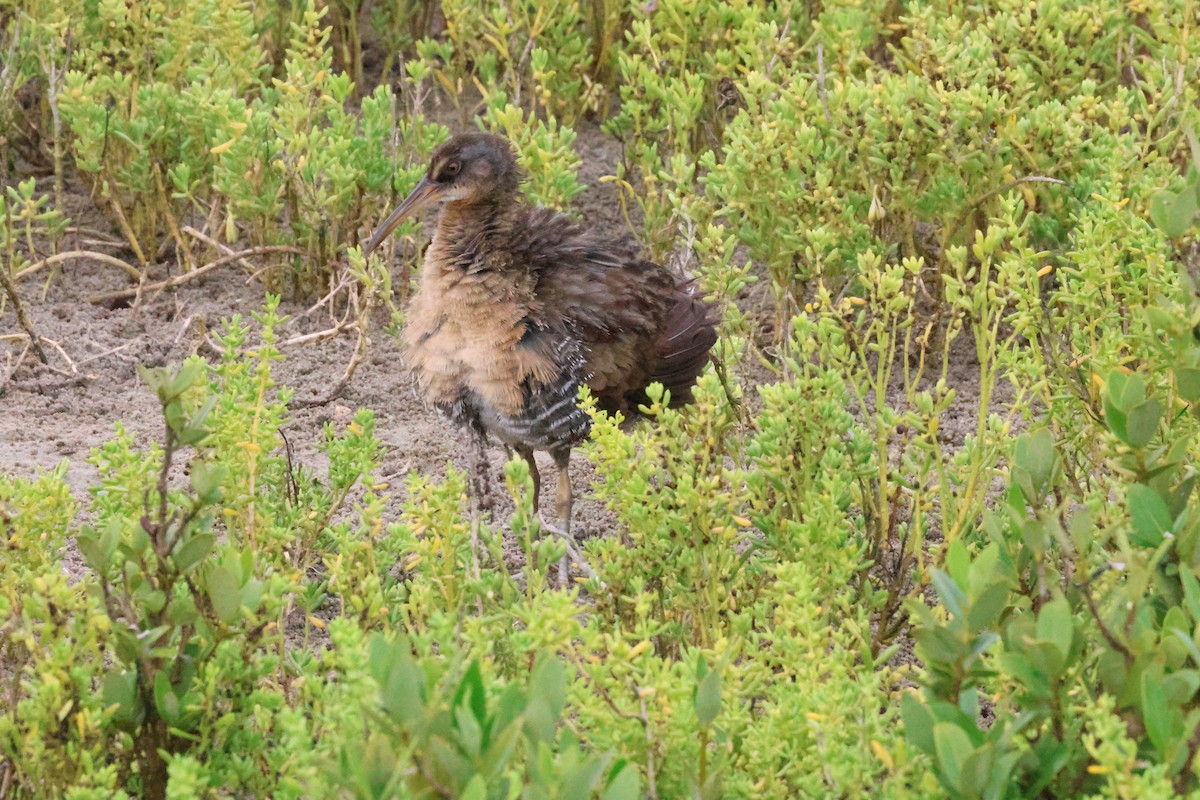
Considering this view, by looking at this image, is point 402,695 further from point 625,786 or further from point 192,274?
point 192,274

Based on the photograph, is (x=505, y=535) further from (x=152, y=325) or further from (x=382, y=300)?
(x=152, y=325)

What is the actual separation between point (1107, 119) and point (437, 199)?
7.60ft

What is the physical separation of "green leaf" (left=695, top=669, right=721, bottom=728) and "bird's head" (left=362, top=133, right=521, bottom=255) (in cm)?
240

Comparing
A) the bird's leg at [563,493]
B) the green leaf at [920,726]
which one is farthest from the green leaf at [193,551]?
the bird's leg at [563,493]

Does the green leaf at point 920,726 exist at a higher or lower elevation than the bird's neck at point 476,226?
higher

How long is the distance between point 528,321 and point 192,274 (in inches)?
59.4

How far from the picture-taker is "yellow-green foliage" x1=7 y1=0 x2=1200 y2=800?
8.18 ft

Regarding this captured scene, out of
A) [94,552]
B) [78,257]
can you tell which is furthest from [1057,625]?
[78,257]

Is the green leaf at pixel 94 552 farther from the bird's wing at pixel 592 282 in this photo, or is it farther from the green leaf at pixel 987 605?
the bird's wing at pixel 592 282

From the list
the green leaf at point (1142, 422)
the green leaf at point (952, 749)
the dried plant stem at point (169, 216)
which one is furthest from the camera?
the dried plant stem at point (169, 216)

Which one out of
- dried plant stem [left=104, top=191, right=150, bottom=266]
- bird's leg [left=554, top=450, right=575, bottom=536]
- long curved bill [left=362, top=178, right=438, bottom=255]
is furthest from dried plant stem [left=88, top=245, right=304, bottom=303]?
bird's leg [left=554, top=450, right=575, bottom=536]

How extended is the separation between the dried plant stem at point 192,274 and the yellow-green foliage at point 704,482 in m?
0.10

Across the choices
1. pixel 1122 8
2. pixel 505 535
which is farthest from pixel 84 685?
pixel 1122 8

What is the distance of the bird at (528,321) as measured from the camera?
4.30 metres
